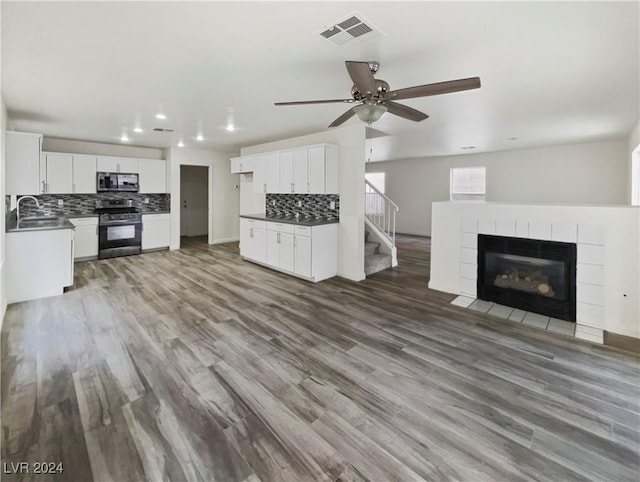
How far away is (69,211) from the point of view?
677 cm

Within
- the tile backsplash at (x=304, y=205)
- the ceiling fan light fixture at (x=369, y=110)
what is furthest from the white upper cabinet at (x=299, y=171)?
the ceiling fan light fixture at (x=369, y=110)

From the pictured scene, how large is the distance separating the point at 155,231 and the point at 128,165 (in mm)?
1617

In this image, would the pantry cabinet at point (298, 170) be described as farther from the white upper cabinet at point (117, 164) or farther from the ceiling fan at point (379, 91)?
the white upper cabinet at point (117, 164)

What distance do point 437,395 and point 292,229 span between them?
3.66 m

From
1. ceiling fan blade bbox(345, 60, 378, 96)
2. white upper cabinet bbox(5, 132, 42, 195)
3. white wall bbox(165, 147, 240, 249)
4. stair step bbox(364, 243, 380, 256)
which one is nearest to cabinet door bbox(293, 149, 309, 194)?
stair step bbox(364, 243, 380, 256)

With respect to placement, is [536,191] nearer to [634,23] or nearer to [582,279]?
[582,279]

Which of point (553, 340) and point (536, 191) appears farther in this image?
point (536, 191)

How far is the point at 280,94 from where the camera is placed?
3.54 metres

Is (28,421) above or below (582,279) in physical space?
below

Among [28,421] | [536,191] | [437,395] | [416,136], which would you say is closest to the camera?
[28,421]

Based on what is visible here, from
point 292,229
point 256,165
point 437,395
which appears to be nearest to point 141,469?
point 437,395

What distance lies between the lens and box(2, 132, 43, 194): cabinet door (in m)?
4.11

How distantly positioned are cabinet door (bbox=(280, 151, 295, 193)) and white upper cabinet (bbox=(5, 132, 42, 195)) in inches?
142

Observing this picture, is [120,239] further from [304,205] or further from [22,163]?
[304,205]
